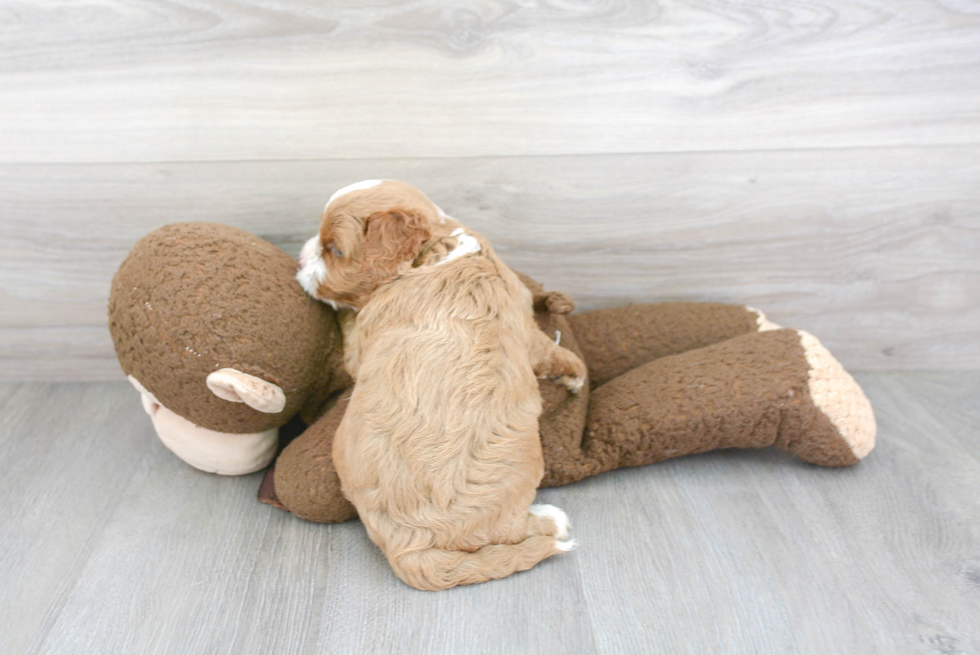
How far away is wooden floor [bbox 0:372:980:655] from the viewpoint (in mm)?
906

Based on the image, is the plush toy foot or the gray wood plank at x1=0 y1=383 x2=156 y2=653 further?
the plush toy foot

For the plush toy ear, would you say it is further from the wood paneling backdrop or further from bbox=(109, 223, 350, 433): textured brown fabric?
the wood paneling backdrop

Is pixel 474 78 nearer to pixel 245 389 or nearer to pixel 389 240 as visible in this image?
pixel 389 240

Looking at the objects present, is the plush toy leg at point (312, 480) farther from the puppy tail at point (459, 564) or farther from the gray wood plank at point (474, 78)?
the gray wood plank at point (474, 78)

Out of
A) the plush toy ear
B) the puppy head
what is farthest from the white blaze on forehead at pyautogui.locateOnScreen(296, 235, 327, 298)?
the plush toy ear

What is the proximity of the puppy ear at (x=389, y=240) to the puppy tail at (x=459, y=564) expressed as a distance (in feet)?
1.36

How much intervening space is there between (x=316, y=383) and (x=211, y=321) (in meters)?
0.21

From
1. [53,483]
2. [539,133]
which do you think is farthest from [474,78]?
[53,483]

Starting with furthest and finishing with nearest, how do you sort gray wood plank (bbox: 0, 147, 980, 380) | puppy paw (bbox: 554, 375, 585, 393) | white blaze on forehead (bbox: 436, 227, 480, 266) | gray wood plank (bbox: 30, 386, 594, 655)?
gray wood plank (bbox: 0, 147, 980, 380) < puppy paw (bbox: 554, 375, 585, 393) < white blaze on forehead (bbox: 436, 227, 480, 266) < gray wood plank (bbox: 30, 386, 594, 655)

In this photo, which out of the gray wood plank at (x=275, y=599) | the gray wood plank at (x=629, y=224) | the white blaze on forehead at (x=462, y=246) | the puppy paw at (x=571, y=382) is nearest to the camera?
the gray wood plank at (x=275, y=599)

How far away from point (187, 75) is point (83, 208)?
1.14ft

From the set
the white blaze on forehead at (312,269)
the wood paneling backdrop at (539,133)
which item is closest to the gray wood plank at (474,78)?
the wood paneling backdrop at (539,133)

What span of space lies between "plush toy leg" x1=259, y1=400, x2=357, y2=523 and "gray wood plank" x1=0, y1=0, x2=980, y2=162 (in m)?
0.53

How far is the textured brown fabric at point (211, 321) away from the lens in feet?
3.36
